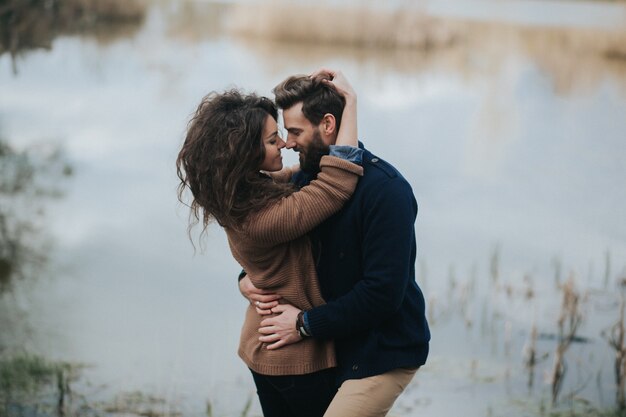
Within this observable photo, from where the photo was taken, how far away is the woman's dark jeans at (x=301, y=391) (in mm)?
2006

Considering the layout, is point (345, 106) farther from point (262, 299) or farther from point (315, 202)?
point (262, 299)

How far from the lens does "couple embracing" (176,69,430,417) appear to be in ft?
6.15

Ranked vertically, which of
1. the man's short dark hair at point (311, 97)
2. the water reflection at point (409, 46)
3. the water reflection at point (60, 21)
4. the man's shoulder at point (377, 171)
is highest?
the man's short dark hair at point (311, 97)

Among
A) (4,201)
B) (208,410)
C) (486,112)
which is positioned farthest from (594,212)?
(4,201)

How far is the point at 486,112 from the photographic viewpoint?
8617mm

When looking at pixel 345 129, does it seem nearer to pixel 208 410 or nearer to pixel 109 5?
pixel 208 410

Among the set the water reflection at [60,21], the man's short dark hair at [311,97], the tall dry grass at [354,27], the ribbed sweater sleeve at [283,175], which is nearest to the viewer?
the man's short dark hair at [311,97]

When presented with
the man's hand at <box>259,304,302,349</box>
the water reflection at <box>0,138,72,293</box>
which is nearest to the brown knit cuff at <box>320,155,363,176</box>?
the man's hand at <box>259,304,302,349</box>

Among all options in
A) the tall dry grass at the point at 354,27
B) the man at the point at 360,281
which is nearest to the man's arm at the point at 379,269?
the man at the point at 360,281

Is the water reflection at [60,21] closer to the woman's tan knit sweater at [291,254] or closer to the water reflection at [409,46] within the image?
the water reflection at [409,46]

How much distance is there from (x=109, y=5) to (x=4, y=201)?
10.0 feet

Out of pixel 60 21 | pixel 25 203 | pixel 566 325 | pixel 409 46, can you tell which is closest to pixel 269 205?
pixel 566 325

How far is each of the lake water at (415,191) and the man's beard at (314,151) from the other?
2.78 meters

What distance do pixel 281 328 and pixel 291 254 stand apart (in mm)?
165
